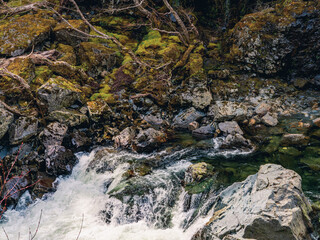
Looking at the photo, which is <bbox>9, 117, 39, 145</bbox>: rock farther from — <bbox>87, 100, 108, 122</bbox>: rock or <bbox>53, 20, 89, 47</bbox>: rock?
<bbox>53, 20, 89, 47</bbox>: rock

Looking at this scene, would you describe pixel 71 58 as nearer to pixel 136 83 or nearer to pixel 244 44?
pixel 136 83

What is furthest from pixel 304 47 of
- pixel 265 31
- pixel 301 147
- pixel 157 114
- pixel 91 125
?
pixel 91 125

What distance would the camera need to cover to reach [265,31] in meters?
10.2

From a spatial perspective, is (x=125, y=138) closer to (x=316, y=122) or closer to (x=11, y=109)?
(x=11, y=109)

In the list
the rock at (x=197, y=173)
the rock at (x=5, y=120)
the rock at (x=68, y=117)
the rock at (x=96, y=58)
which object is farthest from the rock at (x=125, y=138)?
the rock at (x=96, y=58)

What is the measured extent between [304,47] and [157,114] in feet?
26.2

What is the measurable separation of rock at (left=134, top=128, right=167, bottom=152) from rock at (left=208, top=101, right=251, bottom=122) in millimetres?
2486

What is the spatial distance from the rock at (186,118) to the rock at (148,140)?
1.20 meters

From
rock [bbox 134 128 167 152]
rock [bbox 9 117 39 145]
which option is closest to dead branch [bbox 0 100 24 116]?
rock [bbox 9 117 39 145]

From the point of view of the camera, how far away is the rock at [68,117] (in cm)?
788

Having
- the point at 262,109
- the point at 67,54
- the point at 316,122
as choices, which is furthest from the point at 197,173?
the point at 67,54

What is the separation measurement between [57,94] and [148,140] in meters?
4.42

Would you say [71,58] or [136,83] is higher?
[71,58]

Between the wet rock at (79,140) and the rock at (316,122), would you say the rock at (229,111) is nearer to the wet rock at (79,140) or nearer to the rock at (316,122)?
the rock at (316,122)
